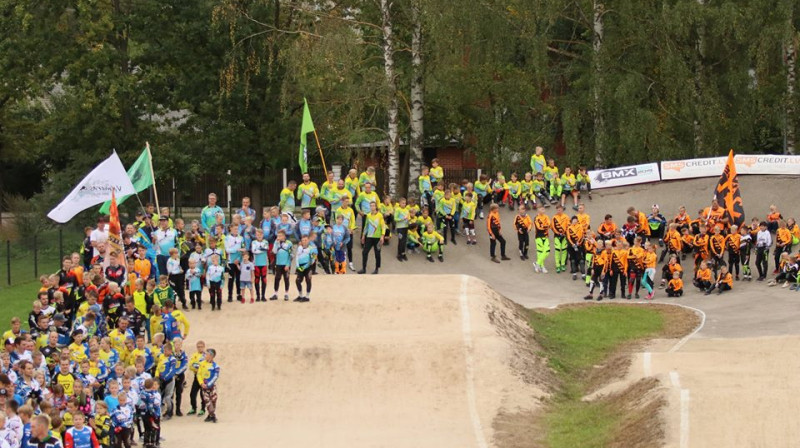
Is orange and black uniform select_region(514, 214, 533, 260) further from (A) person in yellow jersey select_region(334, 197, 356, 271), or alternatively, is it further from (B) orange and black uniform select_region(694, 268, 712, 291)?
(A) person in yellow jersey select_region(334, 197, 356, 271)

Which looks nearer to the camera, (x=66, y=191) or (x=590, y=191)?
(x=590, y=191)

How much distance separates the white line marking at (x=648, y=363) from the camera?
Result: 2203 cm

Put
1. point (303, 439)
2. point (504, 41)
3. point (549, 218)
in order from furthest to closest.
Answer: point (504, 41) → point (549, 218) → point (303, 439)

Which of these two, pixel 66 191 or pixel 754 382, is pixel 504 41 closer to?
pixel 66 191

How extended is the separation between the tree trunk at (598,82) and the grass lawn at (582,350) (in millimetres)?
10923

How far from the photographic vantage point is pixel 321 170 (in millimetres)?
50562

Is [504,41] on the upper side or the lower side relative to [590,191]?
upper

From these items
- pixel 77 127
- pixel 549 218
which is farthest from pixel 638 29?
pixel 77 127

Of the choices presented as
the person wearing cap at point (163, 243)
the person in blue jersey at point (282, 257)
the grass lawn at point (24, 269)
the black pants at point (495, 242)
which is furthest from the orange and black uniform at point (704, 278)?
the grass lawn at point (24, 269)

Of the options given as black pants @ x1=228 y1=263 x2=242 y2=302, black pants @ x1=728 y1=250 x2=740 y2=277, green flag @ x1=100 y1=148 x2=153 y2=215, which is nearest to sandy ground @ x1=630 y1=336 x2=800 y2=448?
black pants @ x1=728 y1=250 x2=740 y2=277

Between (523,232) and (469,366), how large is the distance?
12031mm

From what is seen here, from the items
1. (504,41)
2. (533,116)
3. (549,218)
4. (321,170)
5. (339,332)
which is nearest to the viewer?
(339,332)

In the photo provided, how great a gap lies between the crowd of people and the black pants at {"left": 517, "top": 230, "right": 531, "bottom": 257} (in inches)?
1.7

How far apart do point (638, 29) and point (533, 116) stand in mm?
5770
